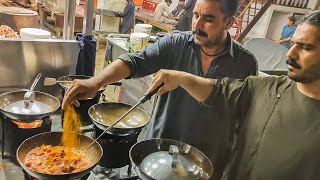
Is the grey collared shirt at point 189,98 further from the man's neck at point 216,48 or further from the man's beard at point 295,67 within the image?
the man's beard at point 295,67

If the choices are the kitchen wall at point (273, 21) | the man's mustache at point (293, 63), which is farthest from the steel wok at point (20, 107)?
the kitchen wall at point (273, 21)

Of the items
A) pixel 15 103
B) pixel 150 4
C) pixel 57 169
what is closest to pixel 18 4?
pixel 15 103

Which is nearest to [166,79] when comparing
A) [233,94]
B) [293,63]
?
[233,94]

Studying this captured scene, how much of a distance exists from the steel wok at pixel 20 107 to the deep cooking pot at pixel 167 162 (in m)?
0.96

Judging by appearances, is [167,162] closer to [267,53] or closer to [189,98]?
[189,98]

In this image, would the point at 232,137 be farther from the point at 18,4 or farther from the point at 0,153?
the point at 18,4

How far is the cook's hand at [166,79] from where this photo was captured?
5.55 feet

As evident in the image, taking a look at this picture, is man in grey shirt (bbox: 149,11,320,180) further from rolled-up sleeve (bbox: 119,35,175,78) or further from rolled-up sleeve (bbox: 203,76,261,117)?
rolled-up sleeve (bbox: 119,35,175,78)

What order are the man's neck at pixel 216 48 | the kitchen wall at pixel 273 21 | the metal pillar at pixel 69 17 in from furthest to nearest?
the kitchen wall at pixel 273 21, the metal pillar at pixel 69 17, the man's neck at pixel 216 48

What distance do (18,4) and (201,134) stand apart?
15.8ft

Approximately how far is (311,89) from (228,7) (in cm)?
95

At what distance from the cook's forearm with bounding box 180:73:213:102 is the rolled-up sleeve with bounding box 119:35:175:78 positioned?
55cm

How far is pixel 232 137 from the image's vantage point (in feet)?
6.89

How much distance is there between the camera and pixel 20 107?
222 centimetres
